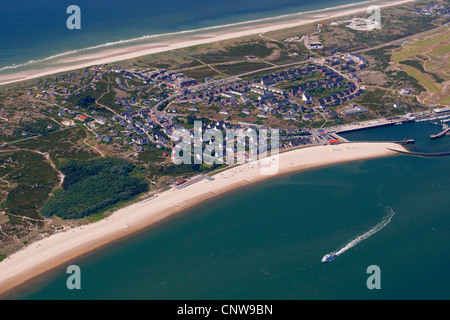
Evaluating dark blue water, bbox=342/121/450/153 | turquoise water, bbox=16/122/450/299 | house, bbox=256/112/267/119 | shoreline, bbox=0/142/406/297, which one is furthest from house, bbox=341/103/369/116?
turquoise water, bbox=16/122/450/299

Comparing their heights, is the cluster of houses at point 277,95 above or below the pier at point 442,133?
above

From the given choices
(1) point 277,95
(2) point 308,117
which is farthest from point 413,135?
(1) point 277,95

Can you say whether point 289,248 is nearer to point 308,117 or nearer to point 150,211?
point 150,211

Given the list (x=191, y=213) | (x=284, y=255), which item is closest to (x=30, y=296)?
(x=191, y=213)

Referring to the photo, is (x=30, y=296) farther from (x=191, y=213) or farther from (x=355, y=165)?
(x=355, y=165)

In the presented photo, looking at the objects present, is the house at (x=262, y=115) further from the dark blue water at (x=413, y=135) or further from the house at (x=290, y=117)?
the dark blue water at (x=413, y=135)

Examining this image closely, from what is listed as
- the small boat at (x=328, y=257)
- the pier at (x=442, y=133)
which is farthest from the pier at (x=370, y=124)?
the small boat at (x=328, y=257)

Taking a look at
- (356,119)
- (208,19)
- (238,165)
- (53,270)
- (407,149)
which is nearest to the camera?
(53,270)
